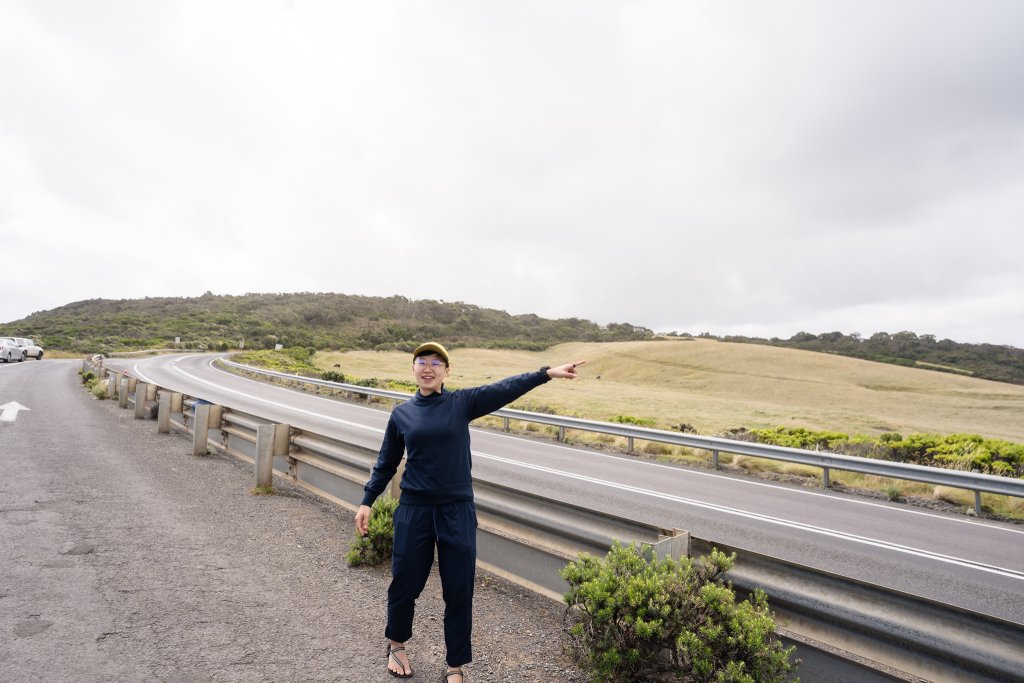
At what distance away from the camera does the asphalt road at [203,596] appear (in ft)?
11.3

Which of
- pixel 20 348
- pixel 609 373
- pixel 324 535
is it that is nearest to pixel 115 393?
pixel 324 535

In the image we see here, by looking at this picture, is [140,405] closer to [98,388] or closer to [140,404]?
[140,404]

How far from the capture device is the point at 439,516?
3416 mm

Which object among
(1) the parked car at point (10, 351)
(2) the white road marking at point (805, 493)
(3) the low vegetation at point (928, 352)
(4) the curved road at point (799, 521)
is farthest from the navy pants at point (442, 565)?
(3) the low vegetation at point (928, 352)

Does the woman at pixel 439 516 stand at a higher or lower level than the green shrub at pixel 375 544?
higher

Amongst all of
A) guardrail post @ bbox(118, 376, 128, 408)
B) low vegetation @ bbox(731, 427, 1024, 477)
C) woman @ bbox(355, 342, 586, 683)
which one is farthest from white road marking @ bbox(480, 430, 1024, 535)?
guardrail post @ bbox(118, 376, 128, 408)

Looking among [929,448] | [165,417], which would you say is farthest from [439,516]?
[929,448]

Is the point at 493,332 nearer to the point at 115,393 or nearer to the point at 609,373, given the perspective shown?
the point at 609,373

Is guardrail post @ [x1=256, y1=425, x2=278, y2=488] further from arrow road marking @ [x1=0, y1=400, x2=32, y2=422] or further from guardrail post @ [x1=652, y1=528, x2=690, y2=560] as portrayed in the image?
arrow road marking @ [x1=0, y1=400, x2=32, y2=422]

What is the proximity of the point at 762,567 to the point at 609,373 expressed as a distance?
55.1 meters

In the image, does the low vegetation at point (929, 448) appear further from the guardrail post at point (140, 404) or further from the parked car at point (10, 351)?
the parked car at point (10, 351)

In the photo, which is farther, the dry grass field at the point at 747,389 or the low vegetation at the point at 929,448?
the dry grass field at the point at 747,389

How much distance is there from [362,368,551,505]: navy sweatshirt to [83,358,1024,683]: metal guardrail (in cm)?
97

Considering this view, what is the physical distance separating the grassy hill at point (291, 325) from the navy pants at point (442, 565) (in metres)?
61.7
